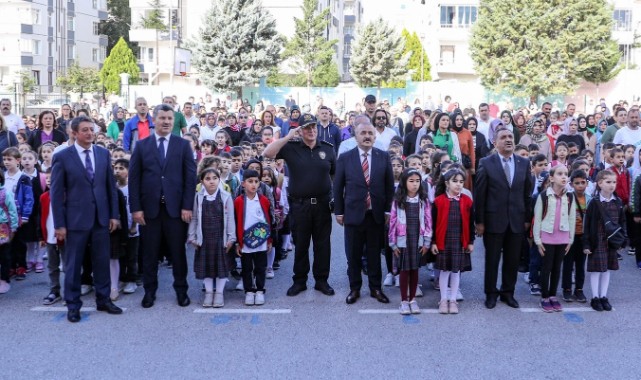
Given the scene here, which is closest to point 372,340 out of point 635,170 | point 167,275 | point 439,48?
point 167,275

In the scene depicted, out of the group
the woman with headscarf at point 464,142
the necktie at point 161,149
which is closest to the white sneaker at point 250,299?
the necktie at point 161,149

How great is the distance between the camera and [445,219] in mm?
7957

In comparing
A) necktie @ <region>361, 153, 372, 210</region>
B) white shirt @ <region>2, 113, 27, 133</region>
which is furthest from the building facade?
necktie @ <region>361, 153, 372, 210</region>

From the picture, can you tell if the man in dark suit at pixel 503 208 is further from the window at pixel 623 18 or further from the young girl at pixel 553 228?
the window at pixel 623 18

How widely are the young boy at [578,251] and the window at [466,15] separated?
51.4 metres

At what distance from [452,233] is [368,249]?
3.44 feet

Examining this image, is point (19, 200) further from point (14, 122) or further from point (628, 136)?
point (628, 136)

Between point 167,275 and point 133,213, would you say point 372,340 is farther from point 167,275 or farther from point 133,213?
point 167,275

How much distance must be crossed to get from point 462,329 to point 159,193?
12.0ft

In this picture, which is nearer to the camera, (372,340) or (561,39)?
(372,340)

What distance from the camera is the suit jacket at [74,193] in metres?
7.46

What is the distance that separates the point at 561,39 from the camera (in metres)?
45.7

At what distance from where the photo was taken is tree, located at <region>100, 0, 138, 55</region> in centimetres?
7106

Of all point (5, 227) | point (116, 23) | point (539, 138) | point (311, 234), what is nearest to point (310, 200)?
point (311, 234)
